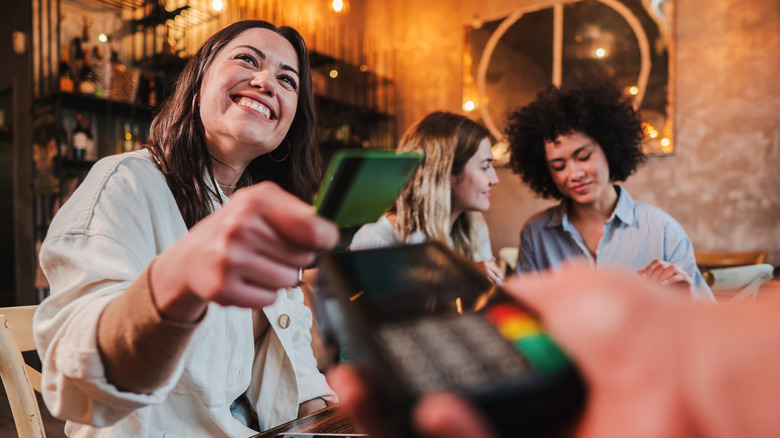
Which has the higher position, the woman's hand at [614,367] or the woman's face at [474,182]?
the woman's face at [474,182]

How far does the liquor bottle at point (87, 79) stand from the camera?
9.20 feet

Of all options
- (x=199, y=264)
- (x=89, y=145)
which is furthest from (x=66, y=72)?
(x=199, y=264)

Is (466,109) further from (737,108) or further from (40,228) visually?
(40,228)

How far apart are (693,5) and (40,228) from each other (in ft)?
14.9

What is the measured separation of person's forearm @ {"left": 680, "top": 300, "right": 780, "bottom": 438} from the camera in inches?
8.8

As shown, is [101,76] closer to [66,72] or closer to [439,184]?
[66,72]

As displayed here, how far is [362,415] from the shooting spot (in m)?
0.29

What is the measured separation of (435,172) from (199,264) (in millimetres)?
1644

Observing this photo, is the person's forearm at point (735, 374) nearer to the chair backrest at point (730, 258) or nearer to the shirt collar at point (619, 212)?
the shirt collar at point (619, 212)

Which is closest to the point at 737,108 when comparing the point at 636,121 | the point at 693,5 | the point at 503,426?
the point at 693,5

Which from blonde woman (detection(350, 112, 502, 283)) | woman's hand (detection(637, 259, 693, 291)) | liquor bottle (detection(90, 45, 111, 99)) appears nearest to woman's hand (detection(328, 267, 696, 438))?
woman's hand (detection(637, 259, 693, 291))

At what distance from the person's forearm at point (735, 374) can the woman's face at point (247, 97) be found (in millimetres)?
979

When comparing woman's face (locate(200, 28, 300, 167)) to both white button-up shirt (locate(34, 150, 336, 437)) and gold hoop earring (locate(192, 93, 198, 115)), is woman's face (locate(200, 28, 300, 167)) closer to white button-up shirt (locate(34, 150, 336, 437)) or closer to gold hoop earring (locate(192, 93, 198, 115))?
gold hoop earring (locate(192, 93, 198, 115))

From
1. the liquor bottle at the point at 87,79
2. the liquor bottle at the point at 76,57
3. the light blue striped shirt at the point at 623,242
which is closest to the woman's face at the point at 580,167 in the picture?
the light blue striped shirt at the point at 623,242
